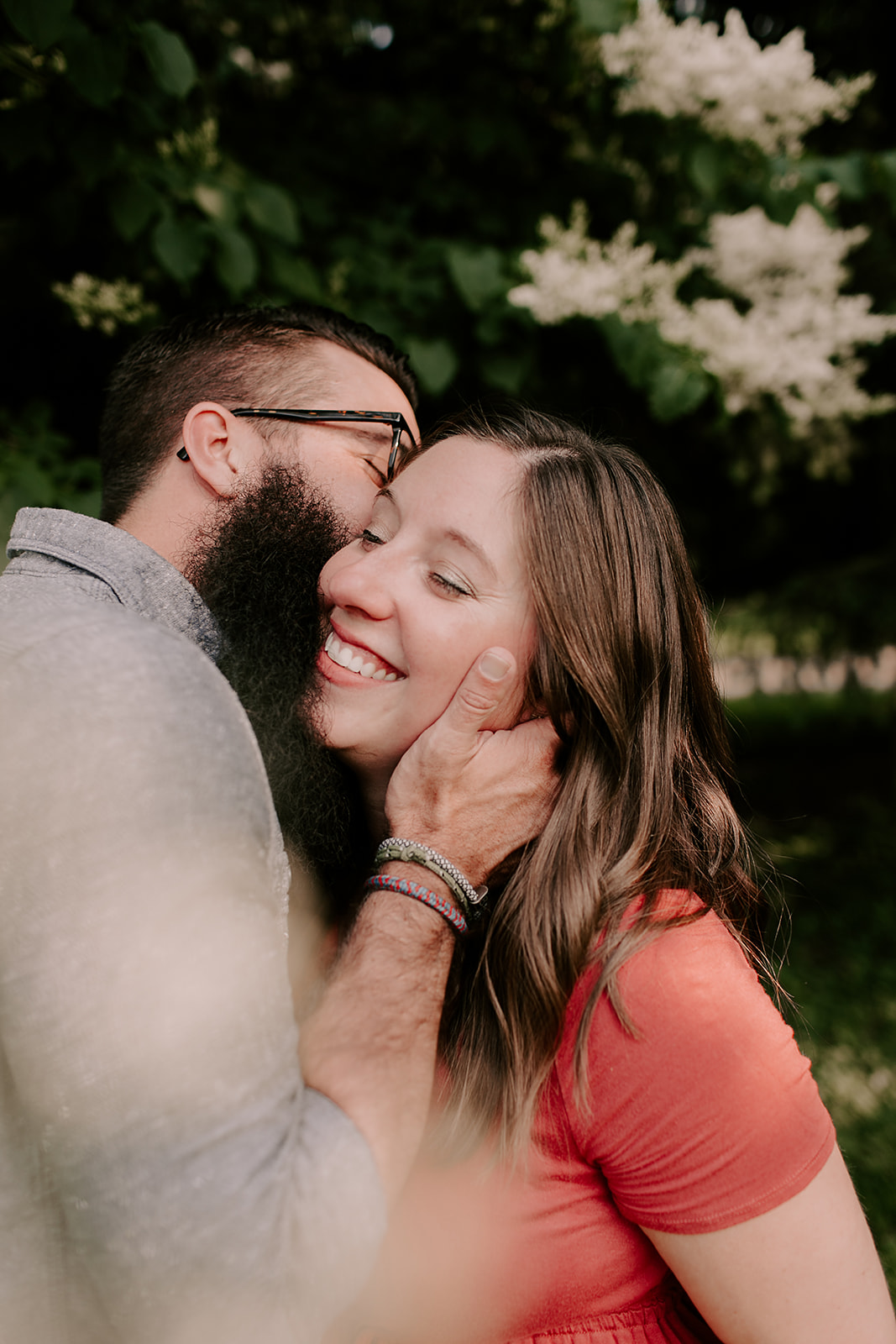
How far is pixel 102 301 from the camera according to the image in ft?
9.42

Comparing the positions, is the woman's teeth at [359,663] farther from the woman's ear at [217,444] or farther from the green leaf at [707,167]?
the green leaf at [707,167]

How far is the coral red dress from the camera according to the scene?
1.38 meters

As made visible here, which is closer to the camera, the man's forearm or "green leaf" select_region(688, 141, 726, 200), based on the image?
the man's forearm

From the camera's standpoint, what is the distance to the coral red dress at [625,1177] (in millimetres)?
1382

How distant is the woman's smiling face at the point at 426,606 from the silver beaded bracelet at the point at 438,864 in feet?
0.97

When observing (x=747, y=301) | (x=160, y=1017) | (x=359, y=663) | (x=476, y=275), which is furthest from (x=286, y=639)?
(x=747, y=301)

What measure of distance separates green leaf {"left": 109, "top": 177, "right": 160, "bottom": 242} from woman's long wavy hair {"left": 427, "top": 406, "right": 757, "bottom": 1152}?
1388mm

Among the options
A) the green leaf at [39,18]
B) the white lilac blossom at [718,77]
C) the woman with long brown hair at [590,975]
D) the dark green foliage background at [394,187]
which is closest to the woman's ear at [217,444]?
the woman with long brown hair at [590,975]

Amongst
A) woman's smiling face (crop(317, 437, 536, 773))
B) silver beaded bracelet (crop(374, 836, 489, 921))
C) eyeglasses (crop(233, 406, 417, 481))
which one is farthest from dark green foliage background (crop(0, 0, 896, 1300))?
silver beaded bracelet (crop(374, 836, 489, 921))

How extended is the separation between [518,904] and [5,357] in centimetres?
288

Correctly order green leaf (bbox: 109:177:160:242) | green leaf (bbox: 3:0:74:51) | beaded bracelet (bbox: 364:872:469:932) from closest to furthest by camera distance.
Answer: beaded bracelet (bbox: 364:872:469:932) < green leaf (bbox: 3:0:74:51) < green leaf (bbox: 109:177:160:242)

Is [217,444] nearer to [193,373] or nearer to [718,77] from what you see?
[193,373]

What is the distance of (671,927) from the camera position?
1.59m

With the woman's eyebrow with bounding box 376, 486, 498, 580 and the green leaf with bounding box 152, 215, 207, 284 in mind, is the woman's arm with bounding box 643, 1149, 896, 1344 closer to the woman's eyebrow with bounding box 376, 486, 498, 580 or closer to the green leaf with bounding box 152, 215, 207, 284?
the woman's eyebrow with bounding box 376, 486, 498, 580
